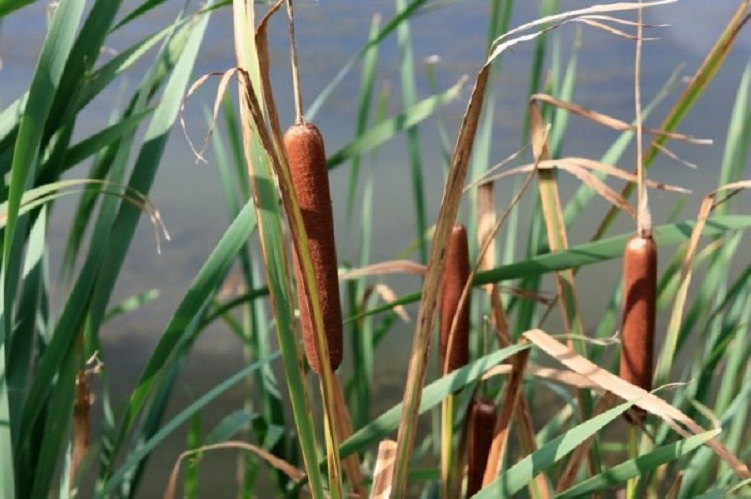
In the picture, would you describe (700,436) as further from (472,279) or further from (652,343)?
(472,279)

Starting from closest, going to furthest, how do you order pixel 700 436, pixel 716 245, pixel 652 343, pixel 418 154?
pixel 700 436, pixel 652 343, pixel 716 245, pixel 418 154

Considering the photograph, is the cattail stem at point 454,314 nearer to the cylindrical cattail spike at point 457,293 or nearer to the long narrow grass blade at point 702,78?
the cylindrical cattail spike at point 457,293

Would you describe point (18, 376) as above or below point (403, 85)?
below

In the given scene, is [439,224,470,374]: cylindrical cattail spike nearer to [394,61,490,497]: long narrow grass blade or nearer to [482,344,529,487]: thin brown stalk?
[482,344,529,487]: thin brown stalk

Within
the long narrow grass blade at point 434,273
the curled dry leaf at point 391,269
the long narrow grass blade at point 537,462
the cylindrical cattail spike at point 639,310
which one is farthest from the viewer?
the curled dry leaf at point 391,269

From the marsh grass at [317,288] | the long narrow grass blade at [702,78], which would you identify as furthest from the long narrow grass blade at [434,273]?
the long narrow grass blade at [702,78]

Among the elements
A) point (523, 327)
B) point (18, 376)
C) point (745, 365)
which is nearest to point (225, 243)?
point (18, 376)
